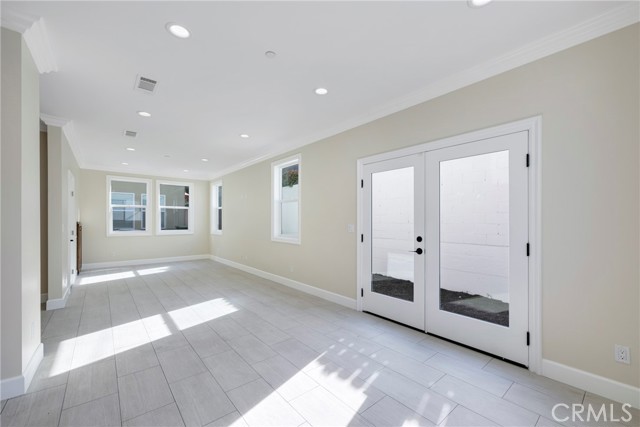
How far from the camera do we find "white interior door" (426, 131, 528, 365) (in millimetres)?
2406

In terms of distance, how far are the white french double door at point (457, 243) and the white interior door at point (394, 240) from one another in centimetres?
1

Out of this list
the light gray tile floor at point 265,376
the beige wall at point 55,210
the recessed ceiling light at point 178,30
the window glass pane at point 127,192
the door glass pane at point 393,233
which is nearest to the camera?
the light gray tile floor at point 265,376

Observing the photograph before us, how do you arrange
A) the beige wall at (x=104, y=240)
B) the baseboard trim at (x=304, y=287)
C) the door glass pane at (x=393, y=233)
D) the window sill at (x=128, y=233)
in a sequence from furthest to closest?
the window sill at (x=128, y=233), the beige wall at (x=104, y=240), the baseboard trim at (x=304, y=287), the door glass pane at (x=393, y=233)

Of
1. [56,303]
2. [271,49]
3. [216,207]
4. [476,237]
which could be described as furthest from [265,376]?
[216,207]

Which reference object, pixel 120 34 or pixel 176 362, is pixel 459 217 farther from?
pixel 120 34

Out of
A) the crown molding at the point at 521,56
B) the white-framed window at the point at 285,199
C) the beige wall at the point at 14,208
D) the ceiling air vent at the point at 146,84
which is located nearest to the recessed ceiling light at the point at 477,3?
the crown molding at the point at 521,56

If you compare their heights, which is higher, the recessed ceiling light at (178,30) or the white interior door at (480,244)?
the recessed ceiling light at (178,30)

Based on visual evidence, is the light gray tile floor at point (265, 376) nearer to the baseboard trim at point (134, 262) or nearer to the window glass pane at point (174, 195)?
the baseboard trim at point (134, 262)

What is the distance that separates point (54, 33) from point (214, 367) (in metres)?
3.00

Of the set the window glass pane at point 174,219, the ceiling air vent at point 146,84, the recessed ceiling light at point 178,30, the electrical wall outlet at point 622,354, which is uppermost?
the recessed ceiling light at point 178,30

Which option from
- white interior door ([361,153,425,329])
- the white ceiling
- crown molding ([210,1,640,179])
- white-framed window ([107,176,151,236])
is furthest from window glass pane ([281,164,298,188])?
white-framed window ([107,176,151,236])

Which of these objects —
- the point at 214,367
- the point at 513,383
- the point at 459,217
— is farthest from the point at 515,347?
the point at 214,367

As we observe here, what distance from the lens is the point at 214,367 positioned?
238 cm

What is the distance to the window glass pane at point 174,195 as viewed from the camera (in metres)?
8.24
